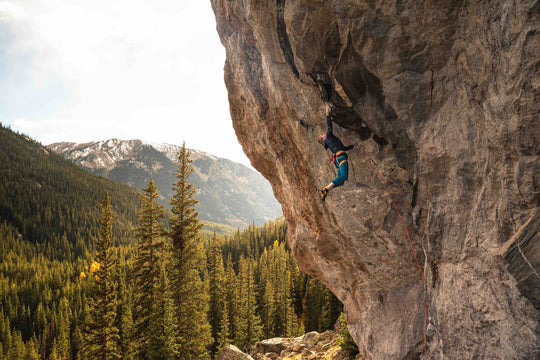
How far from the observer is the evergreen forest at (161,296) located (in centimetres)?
1719

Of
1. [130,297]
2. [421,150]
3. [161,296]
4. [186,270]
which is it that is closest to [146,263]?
[161,296]

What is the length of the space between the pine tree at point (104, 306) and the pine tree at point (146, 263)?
5.75 feet

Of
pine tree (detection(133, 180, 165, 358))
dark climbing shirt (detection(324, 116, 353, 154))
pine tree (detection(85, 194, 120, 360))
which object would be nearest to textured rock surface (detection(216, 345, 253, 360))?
pine tree (detection(133, 180, 165, 358))

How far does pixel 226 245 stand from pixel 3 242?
320 feet

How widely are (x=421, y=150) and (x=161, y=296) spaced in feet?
53.8

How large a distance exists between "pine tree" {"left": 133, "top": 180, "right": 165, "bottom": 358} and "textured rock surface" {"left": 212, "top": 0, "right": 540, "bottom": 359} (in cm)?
1122

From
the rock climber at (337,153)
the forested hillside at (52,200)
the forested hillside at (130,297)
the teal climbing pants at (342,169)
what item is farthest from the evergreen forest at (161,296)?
the forested hillside at (52,200)

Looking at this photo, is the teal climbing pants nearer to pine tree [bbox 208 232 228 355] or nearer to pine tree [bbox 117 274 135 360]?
pine tree [bbox 117 274 135 360]

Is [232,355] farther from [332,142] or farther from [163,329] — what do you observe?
[332,142]

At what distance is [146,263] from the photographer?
686 inches

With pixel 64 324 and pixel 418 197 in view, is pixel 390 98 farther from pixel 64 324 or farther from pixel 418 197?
pixel 64 324

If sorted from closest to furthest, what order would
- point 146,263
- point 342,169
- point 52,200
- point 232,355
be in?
point 342,169, point 232,355, point 146,263, point 52,200

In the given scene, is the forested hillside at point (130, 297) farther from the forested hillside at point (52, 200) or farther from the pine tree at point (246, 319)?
the forested hillside at point (52, 200)

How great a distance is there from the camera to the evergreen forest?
56.4 ft
